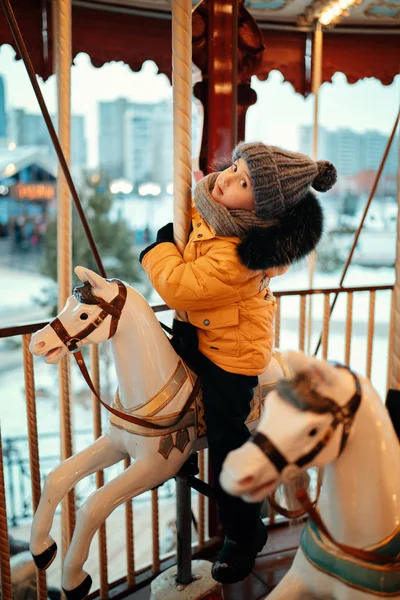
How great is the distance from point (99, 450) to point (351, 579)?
66 cm

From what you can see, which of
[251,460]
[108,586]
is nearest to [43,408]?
[108,586]

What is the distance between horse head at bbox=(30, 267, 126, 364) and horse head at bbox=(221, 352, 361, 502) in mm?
524

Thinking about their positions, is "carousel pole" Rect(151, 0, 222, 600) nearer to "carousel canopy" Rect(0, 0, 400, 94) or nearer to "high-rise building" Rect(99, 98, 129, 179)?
"carousel canopy" Rect(0, 0, 400, 94)

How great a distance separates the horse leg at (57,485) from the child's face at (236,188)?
642 mm

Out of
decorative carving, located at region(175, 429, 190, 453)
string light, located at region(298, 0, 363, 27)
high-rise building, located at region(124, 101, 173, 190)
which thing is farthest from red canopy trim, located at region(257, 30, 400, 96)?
high-rise building, located at region(124, 101, 173, 190)

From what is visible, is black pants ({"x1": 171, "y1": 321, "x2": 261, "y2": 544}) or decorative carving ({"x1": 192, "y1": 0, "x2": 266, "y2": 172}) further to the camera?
decorative carving ({"x1": 192, "y1": 0, "x2": 266, "y2": 172})

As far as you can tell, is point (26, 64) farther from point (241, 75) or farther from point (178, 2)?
point (241, 75)

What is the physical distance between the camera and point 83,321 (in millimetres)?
1170

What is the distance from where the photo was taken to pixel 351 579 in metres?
0.85

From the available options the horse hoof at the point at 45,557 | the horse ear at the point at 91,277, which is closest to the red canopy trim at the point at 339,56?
the horse ear at the point at 91,277

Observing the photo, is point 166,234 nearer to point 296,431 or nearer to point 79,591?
point 296,431

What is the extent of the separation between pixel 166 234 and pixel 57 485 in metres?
0.65

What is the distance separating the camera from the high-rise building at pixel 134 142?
1245cm

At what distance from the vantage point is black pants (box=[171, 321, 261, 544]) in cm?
125
